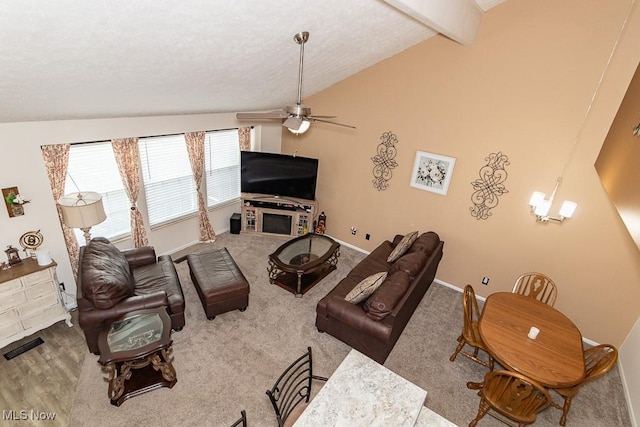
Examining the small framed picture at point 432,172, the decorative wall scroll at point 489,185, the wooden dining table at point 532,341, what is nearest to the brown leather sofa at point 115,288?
the wooden dining table at point 532,341

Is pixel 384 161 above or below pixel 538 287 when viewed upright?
above

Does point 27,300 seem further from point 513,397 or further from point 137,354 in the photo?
point 513,397

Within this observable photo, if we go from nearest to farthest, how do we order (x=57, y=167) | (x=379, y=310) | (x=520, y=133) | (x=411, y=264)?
1. (x=379, y=310)
2. (x=57, y=167)
3. (x=411, y=264)
4. (x=520, y=133)

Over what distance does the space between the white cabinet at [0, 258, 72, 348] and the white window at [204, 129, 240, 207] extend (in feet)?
A: 9.78

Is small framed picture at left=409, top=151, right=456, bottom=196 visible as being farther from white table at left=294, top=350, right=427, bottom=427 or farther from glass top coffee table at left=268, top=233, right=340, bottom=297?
white table at left=294, top=350, right=427, bottom=427

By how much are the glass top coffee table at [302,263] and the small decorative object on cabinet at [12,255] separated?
314 cm

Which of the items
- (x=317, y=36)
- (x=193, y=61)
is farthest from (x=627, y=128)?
(x=193, y=61)

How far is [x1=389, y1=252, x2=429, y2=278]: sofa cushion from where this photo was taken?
4.23 meters

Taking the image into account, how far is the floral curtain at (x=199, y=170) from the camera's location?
5680mm

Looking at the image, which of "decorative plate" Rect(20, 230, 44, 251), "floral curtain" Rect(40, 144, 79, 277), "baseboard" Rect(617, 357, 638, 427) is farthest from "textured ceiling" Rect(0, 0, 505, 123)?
"baseboard" Rect(617, 357, 638, 427)

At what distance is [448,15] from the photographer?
135 inches

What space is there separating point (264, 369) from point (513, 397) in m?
2.58

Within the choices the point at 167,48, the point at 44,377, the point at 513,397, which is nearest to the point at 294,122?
the point at 167,48

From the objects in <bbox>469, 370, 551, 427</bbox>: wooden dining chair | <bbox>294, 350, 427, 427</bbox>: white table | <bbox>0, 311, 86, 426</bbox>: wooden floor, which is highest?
<bbox>294, 350, 427, 427</bbox>: white table
